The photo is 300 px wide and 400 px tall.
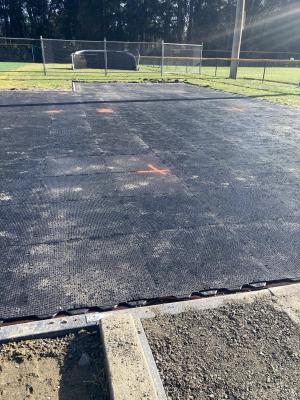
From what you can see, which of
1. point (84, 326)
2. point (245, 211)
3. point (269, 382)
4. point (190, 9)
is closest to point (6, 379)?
point (84, 326)

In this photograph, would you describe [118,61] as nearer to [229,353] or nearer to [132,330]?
[132,330]

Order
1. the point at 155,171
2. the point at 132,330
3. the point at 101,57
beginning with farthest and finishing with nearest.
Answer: the point at 101,57, the point at 155,171, the point at 132,330

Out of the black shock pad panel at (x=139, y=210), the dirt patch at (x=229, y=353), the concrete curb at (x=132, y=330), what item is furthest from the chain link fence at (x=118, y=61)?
the dirt patch at (x=229, y=353)

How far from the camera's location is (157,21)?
55.0 m

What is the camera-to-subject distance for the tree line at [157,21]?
5025 centimetres

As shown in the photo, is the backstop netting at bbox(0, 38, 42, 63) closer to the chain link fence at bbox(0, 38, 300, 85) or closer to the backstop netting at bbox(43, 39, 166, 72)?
the chain link fence at bbox(0, 38, 300, 85)

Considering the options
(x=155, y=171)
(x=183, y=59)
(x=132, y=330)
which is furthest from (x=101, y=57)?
(x=132, y=330)

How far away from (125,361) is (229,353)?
0.67 metres

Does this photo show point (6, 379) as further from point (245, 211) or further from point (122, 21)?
point (122, 21)

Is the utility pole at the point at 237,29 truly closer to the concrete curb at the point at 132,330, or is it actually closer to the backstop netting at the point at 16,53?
the backstop netting at the point at 16,53

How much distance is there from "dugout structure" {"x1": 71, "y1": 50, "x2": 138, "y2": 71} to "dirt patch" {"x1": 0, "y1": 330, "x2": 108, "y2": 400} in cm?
2542

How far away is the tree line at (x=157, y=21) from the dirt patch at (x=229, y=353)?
181 ft

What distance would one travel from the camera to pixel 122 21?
52.7 meters

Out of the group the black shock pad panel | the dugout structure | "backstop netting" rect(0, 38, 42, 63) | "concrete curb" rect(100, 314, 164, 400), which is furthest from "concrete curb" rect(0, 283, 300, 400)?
"backstop netting" rect(0, 38, 42, 63)
